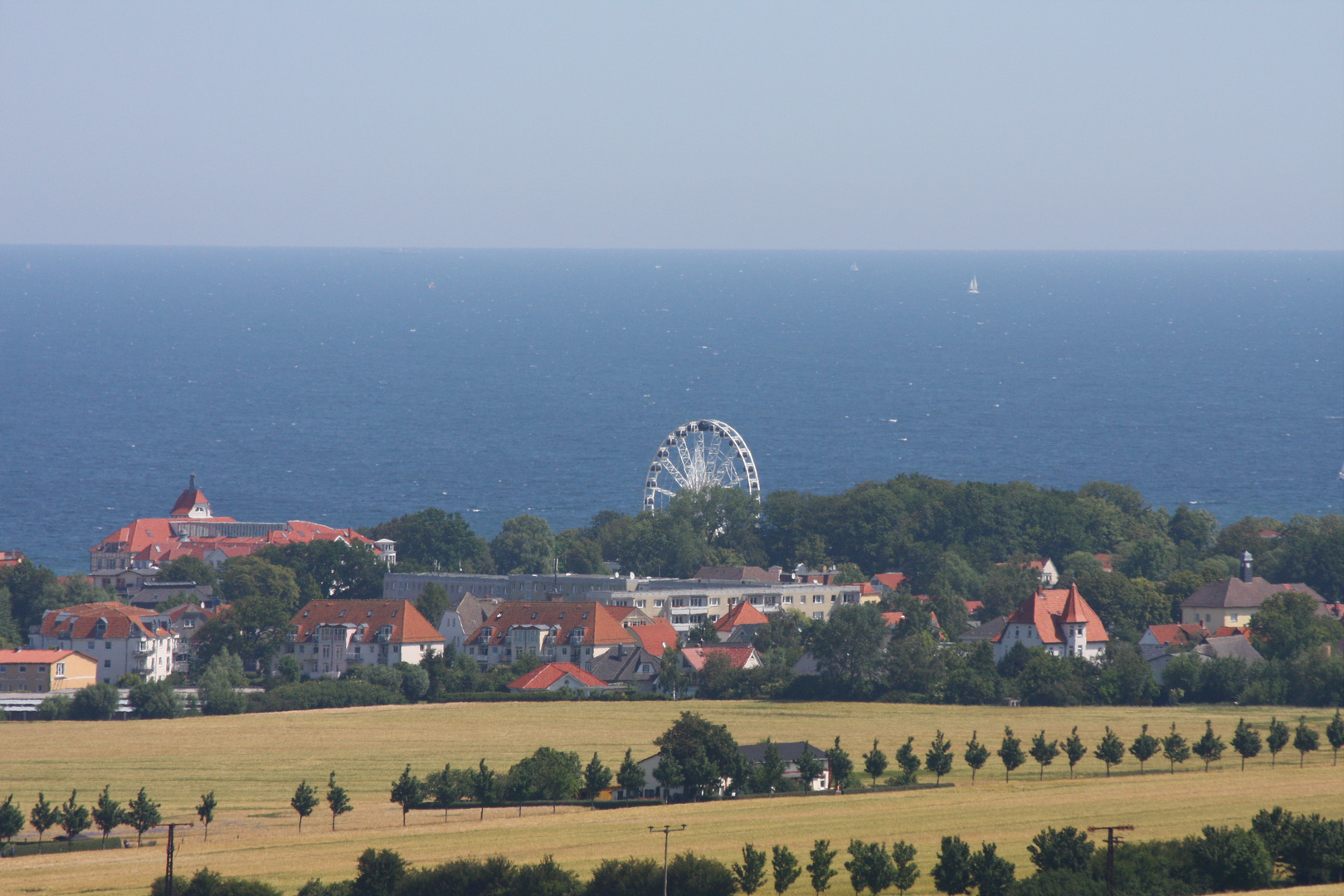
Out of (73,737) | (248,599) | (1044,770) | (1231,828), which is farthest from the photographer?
(248,599)

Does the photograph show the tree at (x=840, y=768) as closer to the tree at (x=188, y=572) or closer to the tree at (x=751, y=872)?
the tree at (x=751, y=872)

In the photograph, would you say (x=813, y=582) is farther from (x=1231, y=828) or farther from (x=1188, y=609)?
(x=1231, y=828)

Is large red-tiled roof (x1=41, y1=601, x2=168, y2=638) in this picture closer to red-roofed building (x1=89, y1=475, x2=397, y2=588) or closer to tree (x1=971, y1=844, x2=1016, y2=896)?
red-roofed building (x1=89, y1=475, x2=397, y2=588)

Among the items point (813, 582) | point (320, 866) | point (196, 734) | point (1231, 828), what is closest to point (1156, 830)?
point (1231, 828)

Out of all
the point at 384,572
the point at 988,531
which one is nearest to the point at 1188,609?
the point at 988,531

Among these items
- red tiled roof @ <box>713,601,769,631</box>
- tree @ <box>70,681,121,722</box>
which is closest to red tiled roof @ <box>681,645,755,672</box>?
red tiled roof @ <box>713,601,769,631</box>

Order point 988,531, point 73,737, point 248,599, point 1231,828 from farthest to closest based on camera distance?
point 988,531
point 248,599
point 73,737
point 1231,828

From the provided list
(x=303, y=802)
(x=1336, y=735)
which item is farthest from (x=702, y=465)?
(x=303, y=802)

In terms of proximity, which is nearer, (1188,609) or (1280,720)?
(1280,720)
